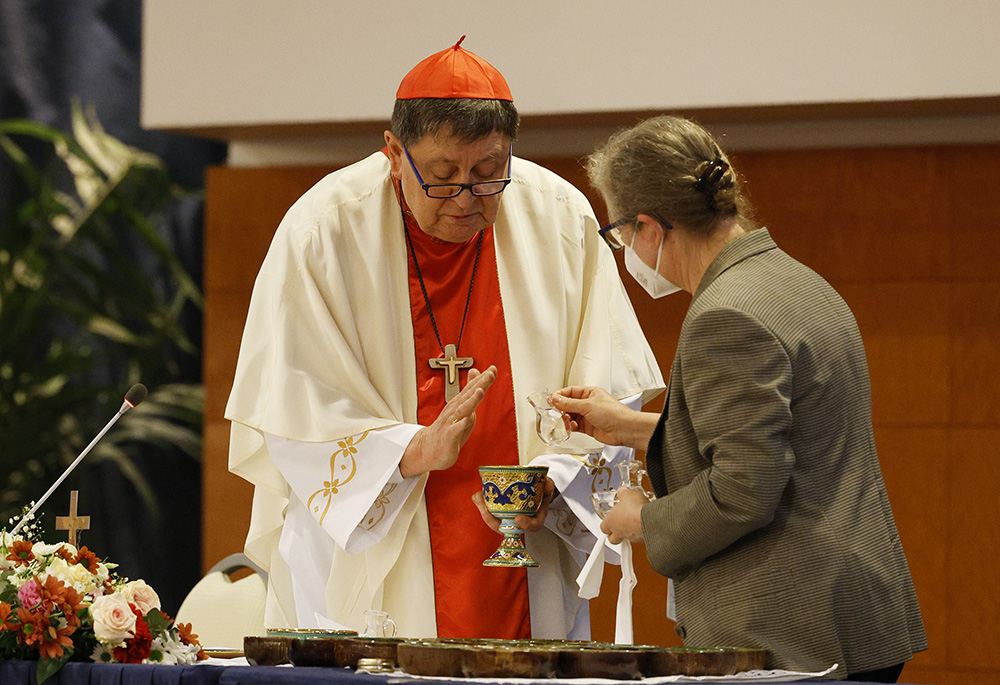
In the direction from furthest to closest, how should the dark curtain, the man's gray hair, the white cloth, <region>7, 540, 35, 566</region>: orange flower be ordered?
the dark curtain < the white cloth < the man's gray hair < <region>7, 540, 35, 566</region>: orange flower

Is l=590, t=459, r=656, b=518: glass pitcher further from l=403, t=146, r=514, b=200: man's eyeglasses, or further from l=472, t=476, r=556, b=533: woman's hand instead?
l=403, t=146, r=514, b=200: man's eyeglasses

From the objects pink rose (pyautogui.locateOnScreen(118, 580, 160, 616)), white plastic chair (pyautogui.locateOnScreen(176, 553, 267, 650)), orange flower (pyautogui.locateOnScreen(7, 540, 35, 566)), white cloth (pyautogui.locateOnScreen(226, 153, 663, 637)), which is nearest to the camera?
pink rose (pyautogui.locateOnScreen(118, 580, 160, 616))

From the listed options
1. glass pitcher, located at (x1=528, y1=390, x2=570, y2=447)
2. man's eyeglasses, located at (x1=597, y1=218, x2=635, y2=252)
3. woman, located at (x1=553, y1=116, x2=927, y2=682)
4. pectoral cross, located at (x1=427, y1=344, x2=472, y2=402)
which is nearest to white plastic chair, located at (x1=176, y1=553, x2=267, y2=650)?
pectoral cross, located at (x1=427, y1=344, x2=472, y2=402)

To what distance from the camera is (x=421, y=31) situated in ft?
18.6

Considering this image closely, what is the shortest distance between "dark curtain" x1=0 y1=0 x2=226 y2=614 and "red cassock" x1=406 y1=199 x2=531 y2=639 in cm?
490

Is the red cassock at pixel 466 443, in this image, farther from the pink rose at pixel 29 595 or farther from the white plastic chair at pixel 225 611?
the white plastic chair at pixel 225 611

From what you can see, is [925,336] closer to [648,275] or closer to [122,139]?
[648,275]

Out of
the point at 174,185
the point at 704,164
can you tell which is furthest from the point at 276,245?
the point at 174,185

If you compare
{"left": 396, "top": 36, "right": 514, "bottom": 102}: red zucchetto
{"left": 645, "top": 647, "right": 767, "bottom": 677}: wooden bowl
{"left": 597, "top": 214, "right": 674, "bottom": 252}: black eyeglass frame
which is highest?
{"left": 396, "top": 36, "right": 514, "bottom": 102}: red zucchetto

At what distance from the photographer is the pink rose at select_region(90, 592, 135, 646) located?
2.55 metres

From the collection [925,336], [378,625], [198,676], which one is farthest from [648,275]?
[925,336]

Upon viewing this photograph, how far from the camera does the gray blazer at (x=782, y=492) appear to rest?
2.14 m

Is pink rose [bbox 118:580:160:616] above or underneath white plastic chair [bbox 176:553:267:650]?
above

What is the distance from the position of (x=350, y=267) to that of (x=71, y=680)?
131 cm
